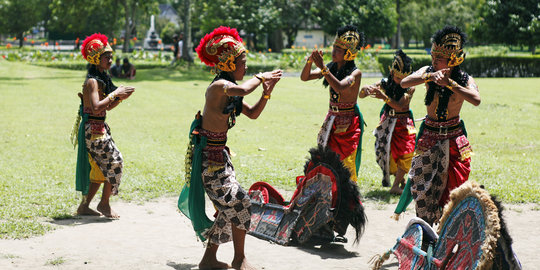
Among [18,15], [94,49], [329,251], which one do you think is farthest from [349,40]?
[18,15]

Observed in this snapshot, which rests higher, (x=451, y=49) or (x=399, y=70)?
(x=451, y=49)

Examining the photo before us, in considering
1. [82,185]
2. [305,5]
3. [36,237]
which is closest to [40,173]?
[82,185]

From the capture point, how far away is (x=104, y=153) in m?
7.83

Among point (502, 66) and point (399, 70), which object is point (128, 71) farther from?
point (399, 70)

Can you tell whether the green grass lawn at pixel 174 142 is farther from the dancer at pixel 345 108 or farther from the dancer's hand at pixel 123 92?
the dancer's hand at pixel 123 92

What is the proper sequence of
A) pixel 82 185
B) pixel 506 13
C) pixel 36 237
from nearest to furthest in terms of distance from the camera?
pixel 36 237 < pixel 82 185 < pixel 506 13

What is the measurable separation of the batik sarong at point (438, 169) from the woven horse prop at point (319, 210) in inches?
24.4

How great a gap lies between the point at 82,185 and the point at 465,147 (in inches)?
178

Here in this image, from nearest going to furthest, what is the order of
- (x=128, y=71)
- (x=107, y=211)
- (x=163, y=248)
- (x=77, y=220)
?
1. (x=163, y=248)
2. (x=77, y=220)
3. (x=107, y=211)
4. (x=128, y=71)

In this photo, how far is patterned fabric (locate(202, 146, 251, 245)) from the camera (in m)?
5.84

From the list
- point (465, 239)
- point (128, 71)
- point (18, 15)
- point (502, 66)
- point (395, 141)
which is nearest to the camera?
point (465, 239)

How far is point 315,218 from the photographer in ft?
21.8

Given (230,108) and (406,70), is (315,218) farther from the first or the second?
(406,70)

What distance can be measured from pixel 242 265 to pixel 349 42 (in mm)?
3296
